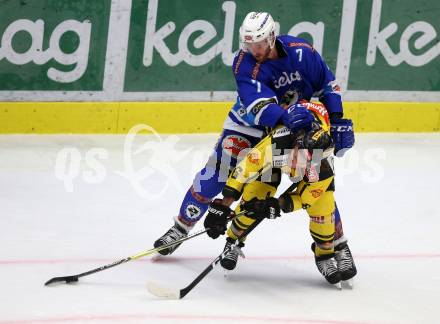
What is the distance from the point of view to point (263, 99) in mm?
5324

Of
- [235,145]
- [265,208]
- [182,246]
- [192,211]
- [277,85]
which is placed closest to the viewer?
[265,208]

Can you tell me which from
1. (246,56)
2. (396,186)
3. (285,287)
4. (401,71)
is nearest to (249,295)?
(285,287)

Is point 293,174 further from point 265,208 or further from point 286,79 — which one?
point 286,79

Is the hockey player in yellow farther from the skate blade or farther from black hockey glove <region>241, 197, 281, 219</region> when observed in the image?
the skate blade

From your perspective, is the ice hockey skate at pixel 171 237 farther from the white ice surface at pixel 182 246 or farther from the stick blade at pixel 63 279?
the stick blade at pixel 63 279

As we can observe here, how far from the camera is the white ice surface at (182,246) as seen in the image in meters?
5.11

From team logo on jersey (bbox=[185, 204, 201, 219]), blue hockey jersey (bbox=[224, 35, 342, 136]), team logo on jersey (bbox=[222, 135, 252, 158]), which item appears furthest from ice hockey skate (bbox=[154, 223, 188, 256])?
blue hockey jersey (bbox=[224, 35, 342, 136])

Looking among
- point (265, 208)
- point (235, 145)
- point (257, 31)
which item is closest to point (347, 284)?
point (265, 208)

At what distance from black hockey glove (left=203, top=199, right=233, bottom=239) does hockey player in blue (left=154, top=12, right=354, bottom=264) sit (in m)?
0.46

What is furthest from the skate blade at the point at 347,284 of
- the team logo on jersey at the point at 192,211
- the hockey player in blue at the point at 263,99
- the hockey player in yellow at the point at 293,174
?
the team logo on jersey at the point at 192,211

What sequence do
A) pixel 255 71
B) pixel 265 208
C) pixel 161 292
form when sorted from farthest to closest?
pixel 255 71 < pixel 265 208 < pixel 161 292

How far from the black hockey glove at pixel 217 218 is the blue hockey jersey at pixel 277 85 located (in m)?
0.47

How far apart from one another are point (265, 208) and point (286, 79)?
2.40 feet

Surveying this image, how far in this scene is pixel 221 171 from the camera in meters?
5.77
